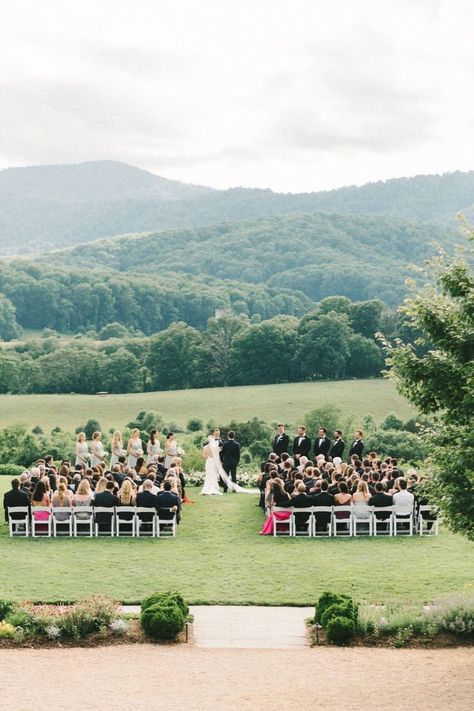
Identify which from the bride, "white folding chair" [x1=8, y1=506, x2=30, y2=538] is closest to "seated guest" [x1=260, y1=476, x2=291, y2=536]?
"white folding chair" [x1=8, y1=506, x2=30, y2=538]

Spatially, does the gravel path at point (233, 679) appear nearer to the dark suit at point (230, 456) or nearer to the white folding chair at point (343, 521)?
the white folding chair at point (343, 521)

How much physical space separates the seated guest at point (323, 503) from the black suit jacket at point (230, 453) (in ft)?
23.5

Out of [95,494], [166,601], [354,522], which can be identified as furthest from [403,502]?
[166,601]

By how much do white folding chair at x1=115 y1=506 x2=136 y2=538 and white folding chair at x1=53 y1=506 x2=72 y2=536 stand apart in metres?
1.04

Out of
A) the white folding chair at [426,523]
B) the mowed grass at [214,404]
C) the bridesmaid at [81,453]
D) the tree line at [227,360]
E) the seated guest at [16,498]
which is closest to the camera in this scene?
the seated guest at [16,498]

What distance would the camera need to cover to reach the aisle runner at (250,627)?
13.2 m

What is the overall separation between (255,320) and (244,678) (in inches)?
4789

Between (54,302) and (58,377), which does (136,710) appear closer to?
(58,377)

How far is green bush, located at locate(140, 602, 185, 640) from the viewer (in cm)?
1306

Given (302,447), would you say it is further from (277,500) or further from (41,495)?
(41,495)

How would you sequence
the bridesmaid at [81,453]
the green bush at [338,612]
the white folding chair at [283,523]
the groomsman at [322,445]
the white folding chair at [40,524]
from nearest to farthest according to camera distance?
1. the green bush at [338,612]
2. the white folding chair at [40,524]
3. the white folding chair at [283,523]
4. the bridesmaid at [81,453]
5. the groomsman at [322,445]

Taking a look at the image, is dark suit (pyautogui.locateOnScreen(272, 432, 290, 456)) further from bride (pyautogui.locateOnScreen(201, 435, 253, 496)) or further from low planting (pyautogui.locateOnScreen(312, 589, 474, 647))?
low planting (pyautogui.locateOnScreen(312, 589, 474, 647))

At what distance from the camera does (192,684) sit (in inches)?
438

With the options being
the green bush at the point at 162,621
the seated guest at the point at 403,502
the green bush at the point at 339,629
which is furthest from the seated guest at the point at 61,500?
the green bush at the point at 339,629
